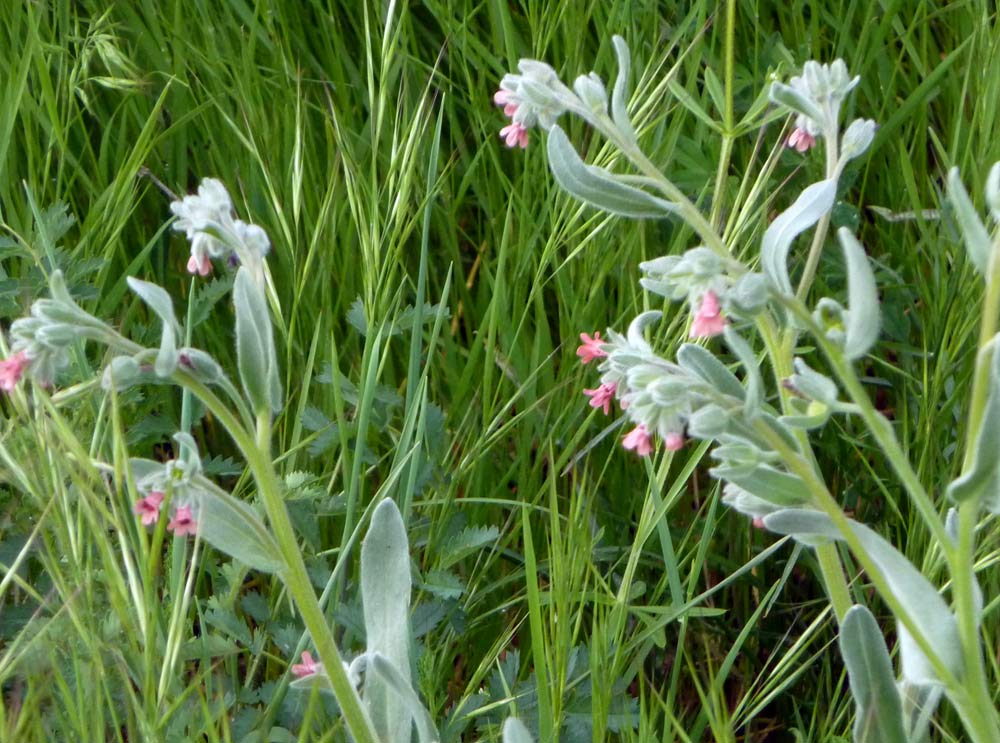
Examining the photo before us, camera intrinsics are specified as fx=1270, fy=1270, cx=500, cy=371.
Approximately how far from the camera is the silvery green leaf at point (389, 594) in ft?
3.37

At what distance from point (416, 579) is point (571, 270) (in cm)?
55

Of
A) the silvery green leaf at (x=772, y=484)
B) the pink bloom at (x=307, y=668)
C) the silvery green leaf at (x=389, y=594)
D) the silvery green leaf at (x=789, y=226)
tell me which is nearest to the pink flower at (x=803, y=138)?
the silvery green leaf at (x=789, y=226)

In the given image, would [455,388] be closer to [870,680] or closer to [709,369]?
[709,369]

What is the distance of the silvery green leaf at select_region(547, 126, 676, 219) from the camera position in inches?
37.9

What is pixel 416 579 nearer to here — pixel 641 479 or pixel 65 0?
pixel 641 479

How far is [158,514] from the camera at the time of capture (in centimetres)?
87

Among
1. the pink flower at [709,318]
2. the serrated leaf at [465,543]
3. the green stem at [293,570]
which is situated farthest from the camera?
the serrated leaf at [465,543]

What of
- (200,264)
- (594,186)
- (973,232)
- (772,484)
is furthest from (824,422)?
(200,264)

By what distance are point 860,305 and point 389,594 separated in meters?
0.45

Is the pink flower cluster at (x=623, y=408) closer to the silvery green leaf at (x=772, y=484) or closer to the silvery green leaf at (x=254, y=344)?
the silvery green leaf at (x=772, y=484)

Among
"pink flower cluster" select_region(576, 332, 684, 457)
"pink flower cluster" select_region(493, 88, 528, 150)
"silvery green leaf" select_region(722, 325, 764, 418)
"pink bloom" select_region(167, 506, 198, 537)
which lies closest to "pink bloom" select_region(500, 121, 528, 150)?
"pink flower cluster" select_region(493, 88, 528, 150)

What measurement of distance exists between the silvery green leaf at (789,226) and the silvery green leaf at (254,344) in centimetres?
37

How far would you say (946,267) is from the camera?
5.46ft

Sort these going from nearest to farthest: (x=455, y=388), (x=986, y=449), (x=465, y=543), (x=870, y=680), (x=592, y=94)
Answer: (x=986, y=449) → (x=870, y=680) → (x=592, y=94) → (x=465, y=543) → (x=455, y=388)
